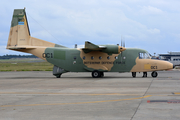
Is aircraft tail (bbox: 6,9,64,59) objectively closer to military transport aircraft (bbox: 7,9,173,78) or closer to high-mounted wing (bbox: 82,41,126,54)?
military transport aircraft (bbox: 7,9,173,78)

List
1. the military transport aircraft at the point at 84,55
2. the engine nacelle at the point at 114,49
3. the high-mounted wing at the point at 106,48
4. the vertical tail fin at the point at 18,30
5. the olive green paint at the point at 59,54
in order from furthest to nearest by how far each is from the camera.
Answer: the vertical tail fin at the point at 18,30
the olive green paint at the point at 59,54
the military transport aircraft at the point at 84,55
the engine nacelle at the point at 114,49
the high-mounted wing at the point at 106,48

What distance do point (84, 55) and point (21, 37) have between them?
25.5 ft

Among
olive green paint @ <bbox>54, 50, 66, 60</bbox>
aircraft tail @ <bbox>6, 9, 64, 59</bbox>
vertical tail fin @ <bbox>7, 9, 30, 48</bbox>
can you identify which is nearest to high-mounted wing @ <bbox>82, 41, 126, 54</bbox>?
olive green paint @ <bbox>54, 50, 66, 60</bbox>

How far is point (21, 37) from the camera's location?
2741 cm

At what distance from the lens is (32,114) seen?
8.02 meters

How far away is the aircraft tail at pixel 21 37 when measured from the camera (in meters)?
27.3

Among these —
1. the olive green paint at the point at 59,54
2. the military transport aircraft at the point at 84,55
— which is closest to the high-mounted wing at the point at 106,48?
the military transport aircraft at the point at 84,55

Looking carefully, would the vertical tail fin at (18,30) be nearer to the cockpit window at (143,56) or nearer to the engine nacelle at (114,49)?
the engine nacelle at (114,49)

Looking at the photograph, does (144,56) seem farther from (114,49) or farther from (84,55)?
(84,55)

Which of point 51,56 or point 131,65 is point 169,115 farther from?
point 51,56

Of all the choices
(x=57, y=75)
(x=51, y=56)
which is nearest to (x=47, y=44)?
(x=51, y=56)

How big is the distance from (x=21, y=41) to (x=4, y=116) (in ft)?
68.0

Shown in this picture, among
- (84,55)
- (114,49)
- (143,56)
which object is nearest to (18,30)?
(84,55)

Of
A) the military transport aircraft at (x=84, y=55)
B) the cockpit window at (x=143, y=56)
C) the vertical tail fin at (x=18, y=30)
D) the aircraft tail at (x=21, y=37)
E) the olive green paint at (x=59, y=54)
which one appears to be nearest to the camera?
the military transport aircraft at (x=84, y=55)
